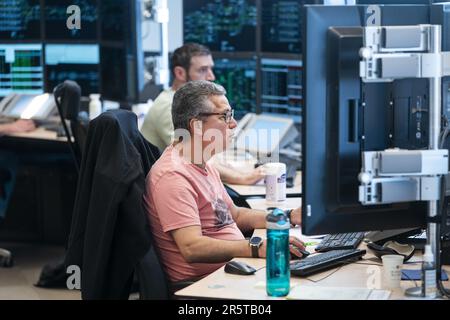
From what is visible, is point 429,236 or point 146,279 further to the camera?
point 146,279

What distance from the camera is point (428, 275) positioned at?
230cm

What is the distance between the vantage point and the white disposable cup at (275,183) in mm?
3623

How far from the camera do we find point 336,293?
7.79 ft

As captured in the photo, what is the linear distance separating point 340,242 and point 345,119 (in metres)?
0.73

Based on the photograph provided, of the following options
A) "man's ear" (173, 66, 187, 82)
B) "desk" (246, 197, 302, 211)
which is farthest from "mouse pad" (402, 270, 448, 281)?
"man's ear" (173, 66, 187, 82)

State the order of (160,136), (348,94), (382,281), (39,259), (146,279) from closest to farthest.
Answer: (348,94), (382,281), (146,279), (160,136), (39,259)

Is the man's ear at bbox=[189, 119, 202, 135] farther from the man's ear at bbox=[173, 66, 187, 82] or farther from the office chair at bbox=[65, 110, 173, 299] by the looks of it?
the man's ear at bbox=[173, 66, 187, 82]

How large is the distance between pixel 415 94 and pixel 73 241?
1153mm

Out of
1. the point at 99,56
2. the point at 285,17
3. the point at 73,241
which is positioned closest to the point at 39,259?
the point at 99,56

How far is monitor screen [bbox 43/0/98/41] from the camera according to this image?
18.8ft

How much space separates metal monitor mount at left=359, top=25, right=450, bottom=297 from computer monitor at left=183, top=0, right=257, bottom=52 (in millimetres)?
2965

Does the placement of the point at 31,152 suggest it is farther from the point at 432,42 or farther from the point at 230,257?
the point at 432,42

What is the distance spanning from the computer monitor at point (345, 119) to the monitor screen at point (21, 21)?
12.4 ft

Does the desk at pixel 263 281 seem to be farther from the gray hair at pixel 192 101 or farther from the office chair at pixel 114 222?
the gray hair at pixel 192 101
